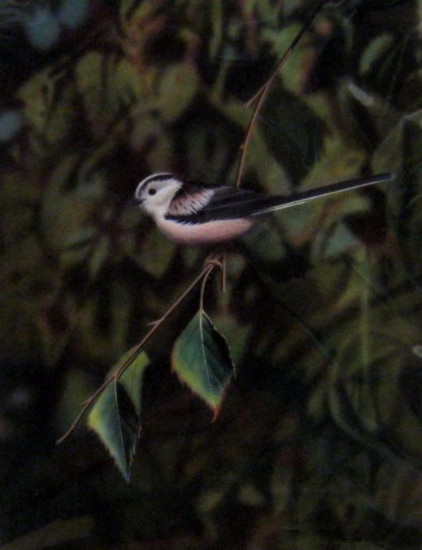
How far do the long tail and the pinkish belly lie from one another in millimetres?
28

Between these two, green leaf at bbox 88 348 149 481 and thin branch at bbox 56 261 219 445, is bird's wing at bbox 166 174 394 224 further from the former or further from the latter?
green leaf at bbox 88 348 149 481

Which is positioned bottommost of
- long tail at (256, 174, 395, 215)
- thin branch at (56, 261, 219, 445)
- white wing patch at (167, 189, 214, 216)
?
thin branch at (56, 261, 219, 445)

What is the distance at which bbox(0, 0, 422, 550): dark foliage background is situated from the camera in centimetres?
72

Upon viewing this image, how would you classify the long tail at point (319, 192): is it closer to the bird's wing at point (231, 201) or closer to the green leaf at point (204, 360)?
the bird's wing at point (231, 201)

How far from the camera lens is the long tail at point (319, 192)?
73 cm

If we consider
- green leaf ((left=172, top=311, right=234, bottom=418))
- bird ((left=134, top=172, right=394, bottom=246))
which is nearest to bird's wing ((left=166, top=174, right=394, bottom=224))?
bird ((left=134, top=172, right=394, bottom=246))

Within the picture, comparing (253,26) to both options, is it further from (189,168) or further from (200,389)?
(200,389)

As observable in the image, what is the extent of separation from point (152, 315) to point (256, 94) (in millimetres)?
283

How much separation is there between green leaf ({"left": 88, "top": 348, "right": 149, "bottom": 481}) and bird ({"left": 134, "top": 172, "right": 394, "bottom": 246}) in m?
0.15

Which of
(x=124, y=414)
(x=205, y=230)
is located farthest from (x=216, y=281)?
(x=124, y=414)

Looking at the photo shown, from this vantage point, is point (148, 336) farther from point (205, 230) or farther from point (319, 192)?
point (319, 192)

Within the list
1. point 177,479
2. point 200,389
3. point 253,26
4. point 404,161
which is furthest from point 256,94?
point 177,479

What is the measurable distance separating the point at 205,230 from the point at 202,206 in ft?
0.09

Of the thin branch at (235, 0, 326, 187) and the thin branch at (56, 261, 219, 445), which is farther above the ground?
the thin branch at (235, 0, 326, 187)
